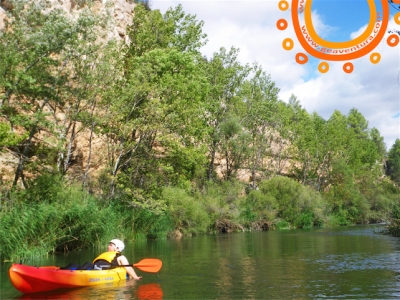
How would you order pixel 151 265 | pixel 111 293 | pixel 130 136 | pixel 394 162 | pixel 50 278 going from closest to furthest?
1. pixel 50 278
2. pixel 111 293
3. pixel 151 265
4. pixel 130 136
5. pixel 394 162

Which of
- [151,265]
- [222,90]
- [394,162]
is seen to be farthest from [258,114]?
[394,162]

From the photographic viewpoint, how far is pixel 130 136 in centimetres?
2586

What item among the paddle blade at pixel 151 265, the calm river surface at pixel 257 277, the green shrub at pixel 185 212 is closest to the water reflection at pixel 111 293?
the calm river surface at pixel 257 277

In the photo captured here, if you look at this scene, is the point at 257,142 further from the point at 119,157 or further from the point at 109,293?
the point at 109,293

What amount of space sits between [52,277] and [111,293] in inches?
49.2

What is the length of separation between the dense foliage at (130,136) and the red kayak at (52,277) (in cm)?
425

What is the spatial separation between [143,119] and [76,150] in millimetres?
7878

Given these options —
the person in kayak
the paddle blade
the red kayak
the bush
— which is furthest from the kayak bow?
the bush

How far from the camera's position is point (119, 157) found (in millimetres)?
24172

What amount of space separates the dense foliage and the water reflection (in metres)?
4.51

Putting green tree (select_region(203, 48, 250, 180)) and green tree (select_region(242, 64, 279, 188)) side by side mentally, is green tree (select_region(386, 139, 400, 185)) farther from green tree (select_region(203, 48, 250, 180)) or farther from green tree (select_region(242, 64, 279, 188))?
green tree (select_region(203, 48, 250, 180))

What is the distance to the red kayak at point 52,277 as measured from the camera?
9.19 meters

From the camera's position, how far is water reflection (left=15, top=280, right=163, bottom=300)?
921 centimetres

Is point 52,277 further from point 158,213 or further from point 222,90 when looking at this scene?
point 222,90
